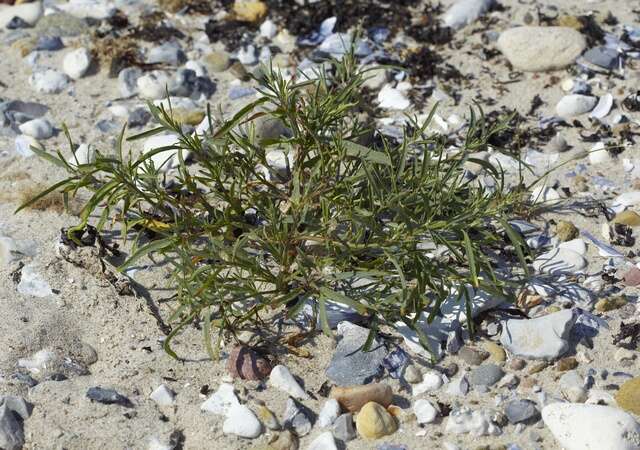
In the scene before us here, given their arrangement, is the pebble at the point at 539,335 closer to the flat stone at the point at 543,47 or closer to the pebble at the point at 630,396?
the pebble at the point at 630,396

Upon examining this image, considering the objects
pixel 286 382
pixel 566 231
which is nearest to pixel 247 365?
pixel 286 382

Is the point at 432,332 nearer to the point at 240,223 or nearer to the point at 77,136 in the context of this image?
the point at 240,223

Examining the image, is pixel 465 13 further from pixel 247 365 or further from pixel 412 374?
pixel 247 365

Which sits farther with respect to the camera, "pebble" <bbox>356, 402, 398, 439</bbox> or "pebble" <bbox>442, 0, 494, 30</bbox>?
"pebble" <bbox>442, 0, 494, 30</bbox>

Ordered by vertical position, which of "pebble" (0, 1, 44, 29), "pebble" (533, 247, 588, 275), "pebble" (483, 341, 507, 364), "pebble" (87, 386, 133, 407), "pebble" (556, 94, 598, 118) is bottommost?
"pebble" (483, 341, 507, 364)

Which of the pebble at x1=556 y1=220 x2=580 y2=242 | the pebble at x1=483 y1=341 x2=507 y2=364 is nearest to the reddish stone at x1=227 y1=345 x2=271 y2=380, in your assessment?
the pebble at x1=483 y1=341 x2=507 y2=364

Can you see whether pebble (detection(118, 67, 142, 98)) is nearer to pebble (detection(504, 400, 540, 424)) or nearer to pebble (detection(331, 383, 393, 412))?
pebble (detection(331, 383, 393, 412))
